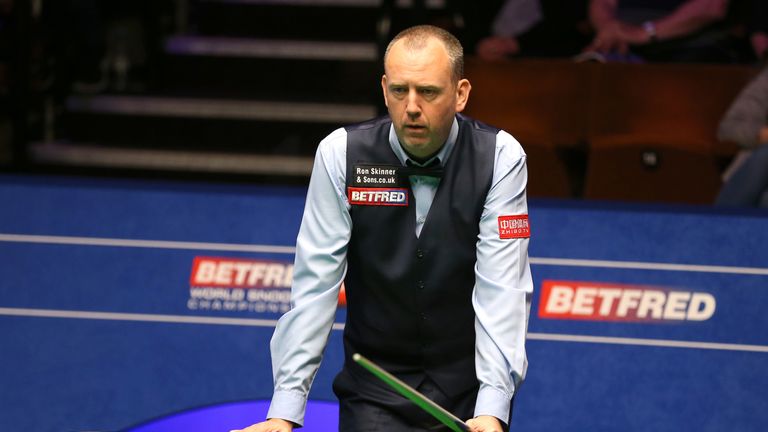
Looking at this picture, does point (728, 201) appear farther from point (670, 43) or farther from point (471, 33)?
point (471, 33)

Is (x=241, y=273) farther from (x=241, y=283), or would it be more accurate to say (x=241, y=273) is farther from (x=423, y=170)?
(x=423, y=170)

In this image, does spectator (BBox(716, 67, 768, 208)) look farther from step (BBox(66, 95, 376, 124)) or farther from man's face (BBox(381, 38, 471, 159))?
man's face (BBox(381, 38, 471, 159))

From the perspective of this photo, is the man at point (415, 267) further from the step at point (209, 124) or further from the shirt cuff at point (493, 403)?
the step at point (209, 124)

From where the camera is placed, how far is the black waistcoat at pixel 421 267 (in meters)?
2.39

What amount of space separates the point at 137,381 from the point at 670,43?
9.43ft

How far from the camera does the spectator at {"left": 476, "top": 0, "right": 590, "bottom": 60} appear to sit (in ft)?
17.0

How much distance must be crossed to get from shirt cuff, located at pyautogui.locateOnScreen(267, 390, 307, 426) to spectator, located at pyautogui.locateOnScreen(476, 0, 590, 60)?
319 cm

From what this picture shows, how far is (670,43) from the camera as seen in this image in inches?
201

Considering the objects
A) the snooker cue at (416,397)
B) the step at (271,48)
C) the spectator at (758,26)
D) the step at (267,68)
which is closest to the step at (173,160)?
the step at (267,68)

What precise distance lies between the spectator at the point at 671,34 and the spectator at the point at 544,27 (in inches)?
4.3

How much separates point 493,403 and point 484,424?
0.26 feet

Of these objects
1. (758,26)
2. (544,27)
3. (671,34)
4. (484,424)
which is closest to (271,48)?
(544,27)

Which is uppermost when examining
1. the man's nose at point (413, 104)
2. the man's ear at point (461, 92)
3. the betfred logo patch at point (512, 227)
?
the man's ear at point (461, 92)

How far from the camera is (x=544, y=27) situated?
5.20 metres
